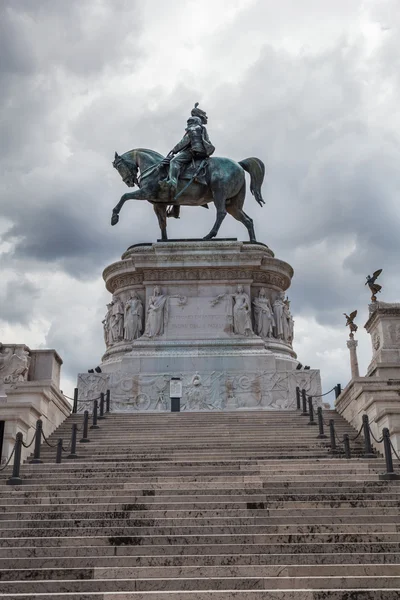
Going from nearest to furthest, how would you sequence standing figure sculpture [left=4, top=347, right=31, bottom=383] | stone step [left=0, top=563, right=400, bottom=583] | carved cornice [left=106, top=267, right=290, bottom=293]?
stone step [left=0, top=563, right=400, bottom=583] → standing figure sculpture [left=4, top=347, right=31, bottom=383] → carved cornice [left=106, top=267, right=290, bottom=293]

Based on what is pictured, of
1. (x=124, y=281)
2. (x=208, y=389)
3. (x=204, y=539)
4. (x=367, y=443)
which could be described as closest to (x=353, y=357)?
(x=124, y=281)

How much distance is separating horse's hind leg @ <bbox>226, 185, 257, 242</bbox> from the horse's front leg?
149 inches

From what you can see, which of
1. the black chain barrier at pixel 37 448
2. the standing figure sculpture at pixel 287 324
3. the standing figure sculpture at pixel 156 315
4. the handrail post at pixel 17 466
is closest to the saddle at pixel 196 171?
the standing figure sculpture at pixel 156 315

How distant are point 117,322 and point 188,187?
6.21 m

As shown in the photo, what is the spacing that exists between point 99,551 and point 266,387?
15.6m

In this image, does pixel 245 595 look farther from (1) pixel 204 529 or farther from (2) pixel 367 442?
(2) pixel 367 442

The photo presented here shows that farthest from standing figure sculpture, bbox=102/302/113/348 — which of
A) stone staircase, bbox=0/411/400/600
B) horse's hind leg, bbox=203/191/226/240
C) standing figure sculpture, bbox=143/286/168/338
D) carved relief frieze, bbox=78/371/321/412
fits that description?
stone staircase, bbox=0/411/400/600

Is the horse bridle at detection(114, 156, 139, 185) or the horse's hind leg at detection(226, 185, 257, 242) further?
the horse's hind leg at detection(226, 185, 257, 242)

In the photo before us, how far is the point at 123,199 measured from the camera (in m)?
28.5

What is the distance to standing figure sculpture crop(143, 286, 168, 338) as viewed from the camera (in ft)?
87.9

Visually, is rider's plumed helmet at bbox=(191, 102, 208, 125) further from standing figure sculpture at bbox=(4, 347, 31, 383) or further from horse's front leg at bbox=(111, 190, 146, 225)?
standing figure sculpture at bbox=(4, 347, 31, 383)

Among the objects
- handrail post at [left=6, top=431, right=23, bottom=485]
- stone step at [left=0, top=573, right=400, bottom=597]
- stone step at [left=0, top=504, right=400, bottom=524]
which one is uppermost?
handrail post at [left=6, top=431, right=23, bottom=485]

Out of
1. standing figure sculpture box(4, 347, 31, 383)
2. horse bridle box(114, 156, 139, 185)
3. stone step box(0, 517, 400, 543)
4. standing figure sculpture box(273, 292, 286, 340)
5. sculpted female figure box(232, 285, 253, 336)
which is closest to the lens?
stone step box(0, 517, 400, 543)

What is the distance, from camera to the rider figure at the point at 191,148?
94.5 feet
